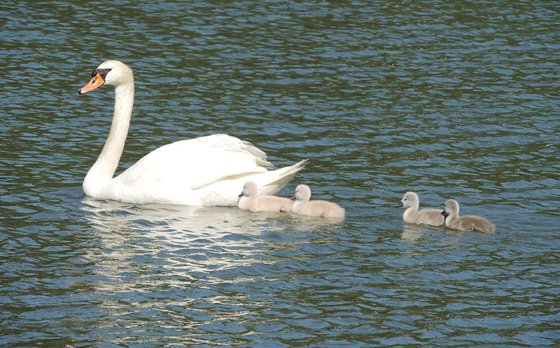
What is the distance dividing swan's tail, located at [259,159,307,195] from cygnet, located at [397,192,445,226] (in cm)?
145

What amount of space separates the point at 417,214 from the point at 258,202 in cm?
200

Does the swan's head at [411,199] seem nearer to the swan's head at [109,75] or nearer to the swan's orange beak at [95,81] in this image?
the swan's head at [109,75]

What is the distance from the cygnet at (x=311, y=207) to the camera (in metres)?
14.1

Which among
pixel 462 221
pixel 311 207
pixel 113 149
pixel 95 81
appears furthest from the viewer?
pixel 95 81

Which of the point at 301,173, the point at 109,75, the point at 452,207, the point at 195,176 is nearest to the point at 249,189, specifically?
the point at 195,176

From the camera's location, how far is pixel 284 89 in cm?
2008

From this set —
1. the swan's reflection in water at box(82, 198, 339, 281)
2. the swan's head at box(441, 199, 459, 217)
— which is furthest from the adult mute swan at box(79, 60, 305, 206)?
the swan's head at box(441, 199, 459, 217)

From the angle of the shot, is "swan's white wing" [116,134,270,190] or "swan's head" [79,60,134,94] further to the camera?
"swan's head" [79,60,134,94]

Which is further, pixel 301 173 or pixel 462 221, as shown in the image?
pixel 301 173

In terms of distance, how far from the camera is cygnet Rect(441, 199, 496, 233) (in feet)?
44.8

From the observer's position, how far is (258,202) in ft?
48.1

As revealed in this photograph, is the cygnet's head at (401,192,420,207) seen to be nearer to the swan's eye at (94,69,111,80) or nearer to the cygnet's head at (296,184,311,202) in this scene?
the cygnet's head at (296,184,311,202)

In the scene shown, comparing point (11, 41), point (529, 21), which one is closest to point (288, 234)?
point (11, 41)

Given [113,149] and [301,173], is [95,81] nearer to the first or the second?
[113,149]
